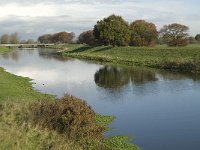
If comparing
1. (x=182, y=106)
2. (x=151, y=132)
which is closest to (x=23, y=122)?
(x=151, y=132)

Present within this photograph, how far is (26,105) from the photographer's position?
21109 millimetres

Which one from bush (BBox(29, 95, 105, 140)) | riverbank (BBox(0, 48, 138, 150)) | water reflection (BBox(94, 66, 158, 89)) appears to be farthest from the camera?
water reflection (BBox(94, 66, 158, 89))

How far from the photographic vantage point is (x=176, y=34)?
10488 cm

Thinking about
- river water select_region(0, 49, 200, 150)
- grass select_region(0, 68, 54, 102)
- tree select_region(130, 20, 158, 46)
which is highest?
tree select_region(130, 20, 158, 46)

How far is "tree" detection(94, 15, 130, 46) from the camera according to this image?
102 m

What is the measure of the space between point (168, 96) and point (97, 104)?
8245 mm

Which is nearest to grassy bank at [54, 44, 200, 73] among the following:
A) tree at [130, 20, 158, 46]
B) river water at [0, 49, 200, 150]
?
river water at [0, 49, 200, 150]

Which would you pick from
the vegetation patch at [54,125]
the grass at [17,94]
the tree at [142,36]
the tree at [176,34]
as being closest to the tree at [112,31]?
the tree at [142,36]

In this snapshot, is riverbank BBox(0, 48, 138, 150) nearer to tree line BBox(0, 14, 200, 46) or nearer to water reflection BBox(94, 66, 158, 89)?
water reflection BBox(94, 66, 158, 89)

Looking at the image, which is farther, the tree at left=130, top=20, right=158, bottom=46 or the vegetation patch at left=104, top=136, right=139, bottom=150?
the tree at left=130, top=20, right=158, bottom=46

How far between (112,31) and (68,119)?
288ft

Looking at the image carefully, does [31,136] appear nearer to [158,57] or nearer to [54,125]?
[54,125]

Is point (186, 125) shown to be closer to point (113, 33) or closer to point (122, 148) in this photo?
point (122, 148)

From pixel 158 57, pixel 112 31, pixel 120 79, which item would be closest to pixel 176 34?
pixel 112 31
